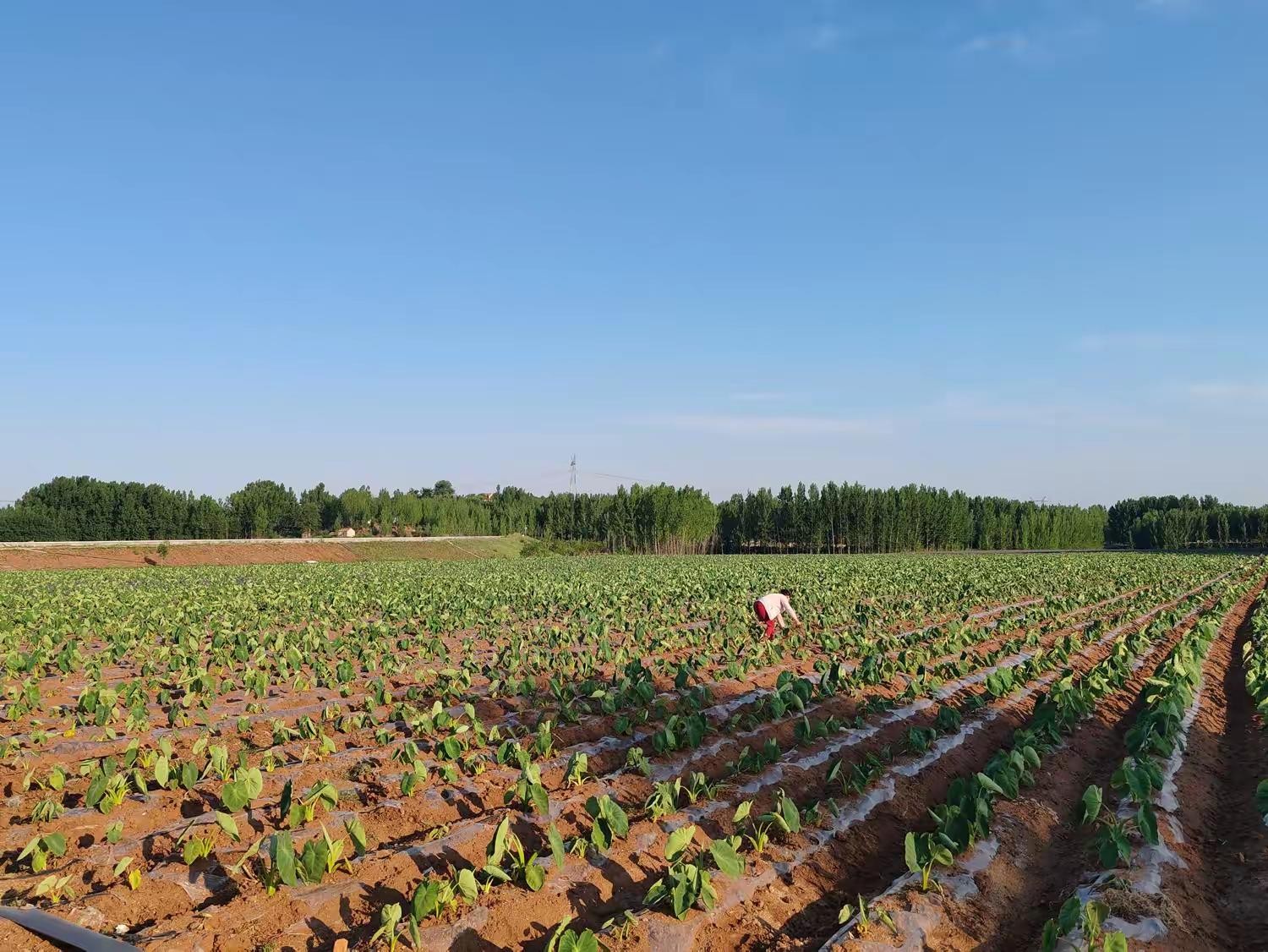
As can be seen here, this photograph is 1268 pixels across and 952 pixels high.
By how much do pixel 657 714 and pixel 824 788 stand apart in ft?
9.06

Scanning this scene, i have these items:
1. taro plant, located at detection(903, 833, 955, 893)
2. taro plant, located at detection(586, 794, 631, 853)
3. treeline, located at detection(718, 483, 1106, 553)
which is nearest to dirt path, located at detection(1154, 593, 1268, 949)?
taro plant, located at detection(903, 833, 955, 893)

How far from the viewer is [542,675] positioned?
1111 centimetres

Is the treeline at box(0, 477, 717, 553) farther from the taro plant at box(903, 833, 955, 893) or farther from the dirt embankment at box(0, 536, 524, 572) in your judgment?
the taro plant at box(903, 833, 955, 893)

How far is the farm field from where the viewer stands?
457cm

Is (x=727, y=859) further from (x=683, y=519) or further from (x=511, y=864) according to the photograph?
(x=683, y=519)

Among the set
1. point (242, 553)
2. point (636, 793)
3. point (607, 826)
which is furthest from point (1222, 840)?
point (242, 553)

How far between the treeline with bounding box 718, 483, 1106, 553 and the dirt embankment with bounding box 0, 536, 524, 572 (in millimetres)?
36982

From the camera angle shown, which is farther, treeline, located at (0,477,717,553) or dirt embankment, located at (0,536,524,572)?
treeline, located at (0,477,717,553)

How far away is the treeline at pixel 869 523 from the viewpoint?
94.9 meters

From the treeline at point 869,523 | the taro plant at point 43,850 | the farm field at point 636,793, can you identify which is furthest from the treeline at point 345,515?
the taro plant at point 43,850

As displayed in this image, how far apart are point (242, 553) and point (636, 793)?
53.5m

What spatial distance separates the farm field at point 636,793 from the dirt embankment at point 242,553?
36282 millimetres

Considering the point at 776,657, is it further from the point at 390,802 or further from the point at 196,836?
the point at 196,836

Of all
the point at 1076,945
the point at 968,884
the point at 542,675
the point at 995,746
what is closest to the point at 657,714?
the point at 542,675
